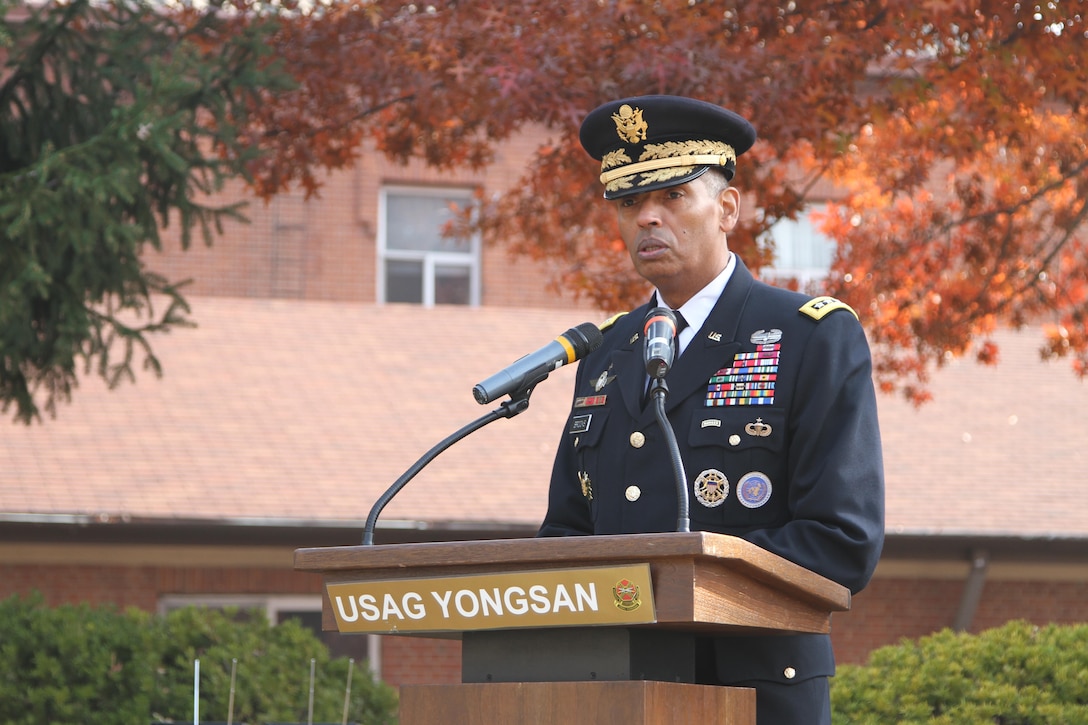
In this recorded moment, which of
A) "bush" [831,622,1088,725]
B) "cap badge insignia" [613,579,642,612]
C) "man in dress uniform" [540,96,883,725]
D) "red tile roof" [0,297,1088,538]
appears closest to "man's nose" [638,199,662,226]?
"man in dress uniform" [540,96,883,725]

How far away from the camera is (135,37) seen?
6.97 m

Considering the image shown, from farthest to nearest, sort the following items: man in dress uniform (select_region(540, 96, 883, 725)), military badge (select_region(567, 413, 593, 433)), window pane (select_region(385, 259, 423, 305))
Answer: window pane (select_region(385, 259, 423, 305))
military badge (select_region(567, 413, 593, 433))
man in dress uniform (select_region(540, 96, 883, 725))

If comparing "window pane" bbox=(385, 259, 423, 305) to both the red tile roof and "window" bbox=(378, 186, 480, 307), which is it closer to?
"window" bbox=(378, 186, 480, 307)

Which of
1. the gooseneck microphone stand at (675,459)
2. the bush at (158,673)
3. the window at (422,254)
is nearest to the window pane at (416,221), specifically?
the window at (422,254)

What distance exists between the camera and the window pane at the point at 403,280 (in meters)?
15.8

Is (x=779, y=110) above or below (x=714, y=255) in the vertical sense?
above

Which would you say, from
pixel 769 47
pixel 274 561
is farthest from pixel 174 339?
pixel 769 47

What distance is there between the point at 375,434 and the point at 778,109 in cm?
690

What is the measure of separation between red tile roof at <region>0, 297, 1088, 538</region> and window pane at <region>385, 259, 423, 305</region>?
0.79 meters

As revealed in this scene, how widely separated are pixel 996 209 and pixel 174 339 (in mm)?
7767

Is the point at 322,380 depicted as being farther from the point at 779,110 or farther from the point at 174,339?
the point at 779,110

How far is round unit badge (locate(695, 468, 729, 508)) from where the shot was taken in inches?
114

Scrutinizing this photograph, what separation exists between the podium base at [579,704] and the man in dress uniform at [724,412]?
0.28 meters

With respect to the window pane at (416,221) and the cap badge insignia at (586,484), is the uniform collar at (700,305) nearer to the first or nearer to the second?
the cap badge insignia at (586,484)
